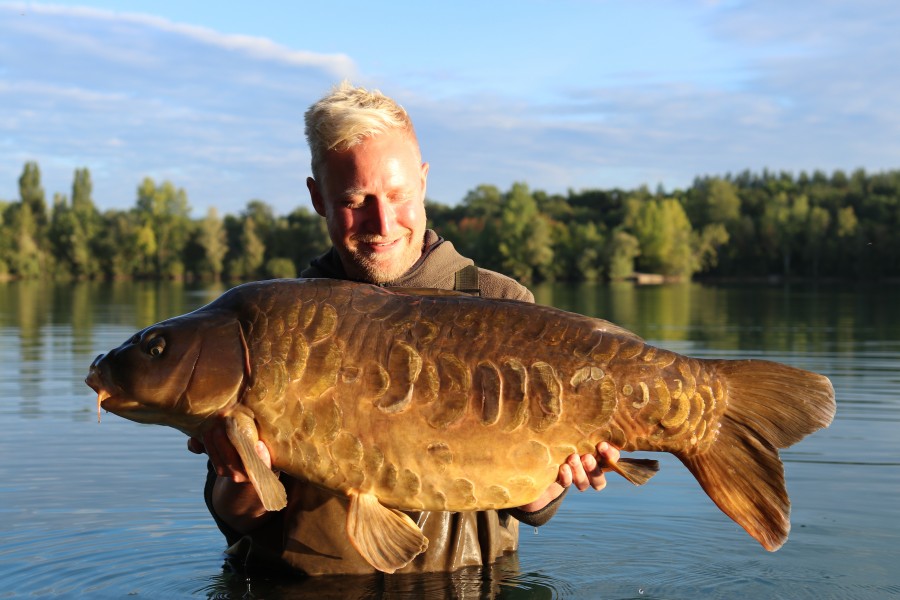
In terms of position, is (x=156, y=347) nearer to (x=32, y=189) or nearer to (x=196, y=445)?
(x=196, y=445)

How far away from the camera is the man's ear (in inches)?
193

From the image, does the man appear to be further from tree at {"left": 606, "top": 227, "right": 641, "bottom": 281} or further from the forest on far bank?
tree at {"left": 606, "top": 227, "right": 641, "bottom": 281}

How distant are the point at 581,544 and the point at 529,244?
9666 cm

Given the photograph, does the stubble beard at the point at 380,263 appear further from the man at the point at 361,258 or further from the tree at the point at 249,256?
the tree at the point at 249,256

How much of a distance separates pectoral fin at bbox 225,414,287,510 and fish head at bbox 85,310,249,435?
0.09 meters

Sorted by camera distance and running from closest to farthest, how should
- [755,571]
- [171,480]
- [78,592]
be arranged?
[78,592] → [755,571] → [171,480]

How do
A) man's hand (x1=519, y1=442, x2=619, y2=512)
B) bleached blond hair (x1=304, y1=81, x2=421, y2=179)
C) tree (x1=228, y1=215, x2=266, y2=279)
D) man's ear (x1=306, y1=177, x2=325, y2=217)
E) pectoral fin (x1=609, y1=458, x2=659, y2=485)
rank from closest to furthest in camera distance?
man's hand (x1=519, y1=442, x2=619, y2=512), pectoral fin (x1=609, y1=458, x2=659, y2=485), bleached blond hair (x1=304, y1=81, x2=421, y2=179), man's ear (x1=306, y1=177, x2=325, y2=217), tree (x1=228, y1=215, x2=266, y2=279)

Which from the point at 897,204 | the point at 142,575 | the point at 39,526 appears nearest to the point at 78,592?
the point at 142,575

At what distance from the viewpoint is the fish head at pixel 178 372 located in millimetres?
3844

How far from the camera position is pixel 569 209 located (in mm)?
130750

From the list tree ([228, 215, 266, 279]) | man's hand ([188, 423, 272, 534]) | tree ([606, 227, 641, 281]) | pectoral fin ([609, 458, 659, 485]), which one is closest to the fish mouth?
man's hand ([188, 423, 272, 534])

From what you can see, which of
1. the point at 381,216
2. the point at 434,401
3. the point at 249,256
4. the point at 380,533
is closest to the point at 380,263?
the point at 381,216

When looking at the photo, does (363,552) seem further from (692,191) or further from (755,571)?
(692,191)

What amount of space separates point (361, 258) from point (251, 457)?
4.00ft
